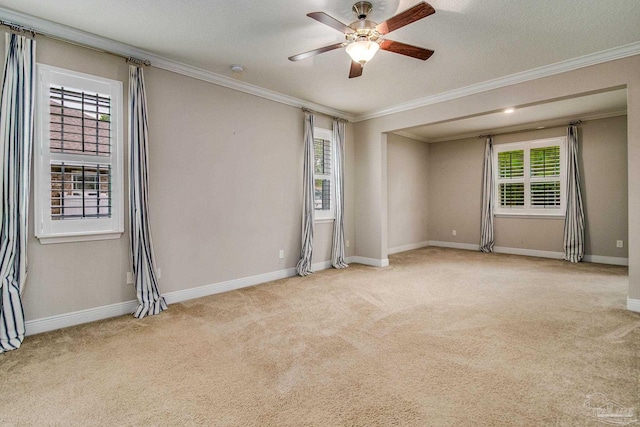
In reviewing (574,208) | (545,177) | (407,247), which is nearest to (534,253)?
(574,208)

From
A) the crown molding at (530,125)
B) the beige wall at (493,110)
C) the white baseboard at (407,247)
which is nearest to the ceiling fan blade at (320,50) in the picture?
the beige wall at (493,110)

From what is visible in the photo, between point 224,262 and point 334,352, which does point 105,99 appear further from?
point 334,352

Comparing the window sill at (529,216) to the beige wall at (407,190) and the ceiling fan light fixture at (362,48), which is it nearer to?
the beige wall at (407,190)

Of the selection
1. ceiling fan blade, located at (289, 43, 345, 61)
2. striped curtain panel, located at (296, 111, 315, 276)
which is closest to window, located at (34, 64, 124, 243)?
ceiling fan blade, located at (289, 43, 345, 61)

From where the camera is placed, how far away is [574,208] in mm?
6180

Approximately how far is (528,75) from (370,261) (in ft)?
12.1

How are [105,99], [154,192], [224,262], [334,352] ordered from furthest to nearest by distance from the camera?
[224,262], [154,192], [105,99], [334,352]

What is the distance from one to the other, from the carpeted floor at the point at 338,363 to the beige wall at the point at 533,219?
8.87 feet

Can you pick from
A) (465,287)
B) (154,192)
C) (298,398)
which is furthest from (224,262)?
(465,287)

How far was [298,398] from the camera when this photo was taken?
1.96 metres

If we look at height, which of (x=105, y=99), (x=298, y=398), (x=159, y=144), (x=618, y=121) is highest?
(x=618, y=121)

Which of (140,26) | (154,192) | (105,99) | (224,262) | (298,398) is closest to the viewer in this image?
(298,398)

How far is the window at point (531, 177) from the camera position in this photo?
6.55 meters

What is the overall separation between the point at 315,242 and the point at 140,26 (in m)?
3.76
